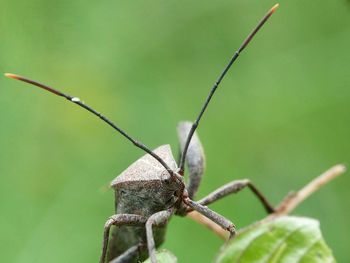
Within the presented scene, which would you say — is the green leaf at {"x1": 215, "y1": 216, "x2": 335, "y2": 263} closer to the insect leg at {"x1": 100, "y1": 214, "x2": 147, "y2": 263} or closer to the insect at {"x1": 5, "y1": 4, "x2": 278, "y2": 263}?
the insect at {"x1": 5, "y1": 4, "x2": 278, "y2": 263}

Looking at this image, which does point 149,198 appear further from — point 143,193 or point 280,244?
point 280,244

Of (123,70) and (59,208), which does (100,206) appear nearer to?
(59,208)

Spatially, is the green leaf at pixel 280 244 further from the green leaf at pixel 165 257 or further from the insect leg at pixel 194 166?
the insect leg at pixel 194 166

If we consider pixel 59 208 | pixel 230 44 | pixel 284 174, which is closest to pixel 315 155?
pixel 284 174

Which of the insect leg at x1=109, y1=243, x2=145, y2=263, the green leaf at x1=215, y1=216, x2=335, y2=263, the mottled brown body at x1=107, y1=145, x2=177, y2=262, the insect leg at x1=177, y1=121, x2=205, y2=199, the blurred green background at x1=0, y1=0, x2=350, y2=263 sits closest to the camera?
the green leaf at x1=215, y1=216, x2=335, y2=263

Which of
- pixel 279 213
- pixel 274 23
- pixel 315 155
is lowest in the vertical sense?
pixel 315 155

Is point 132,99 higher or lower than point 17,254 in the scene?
higher

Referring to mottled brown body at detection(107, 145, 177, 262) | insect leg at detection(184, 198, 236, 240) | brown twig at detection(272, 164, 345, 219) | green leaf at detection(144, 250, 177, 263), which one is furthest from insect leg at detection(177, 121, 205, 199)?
green leaf at detection(144, 250, 177, 263)
